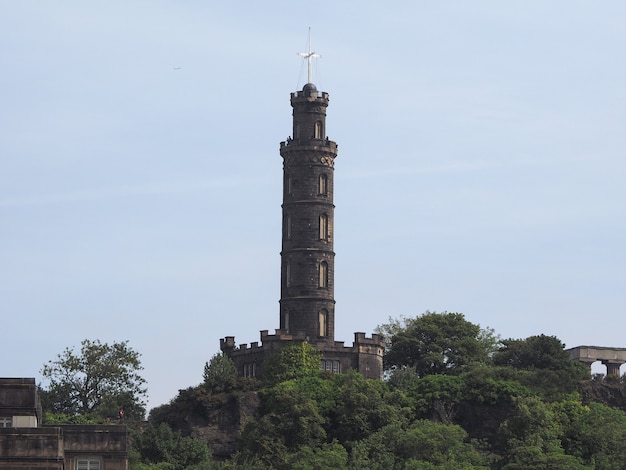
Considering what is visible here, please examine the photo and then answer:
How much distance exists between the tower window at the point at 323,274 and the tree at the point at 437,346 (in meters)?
12.0

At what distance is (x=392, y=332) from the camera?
186 m

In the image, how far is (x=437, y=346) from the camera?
170 metres

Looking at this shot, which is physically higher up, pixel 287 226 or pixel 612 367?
pixel 287 226

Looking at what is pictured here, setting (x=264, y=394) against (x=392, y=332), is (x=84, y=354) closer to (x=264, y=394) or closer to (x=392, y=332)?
(x=264, y=394)

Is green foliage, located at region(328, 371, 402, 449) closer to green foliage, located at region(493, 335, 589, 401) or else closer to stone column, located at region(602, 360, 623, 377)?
green foliage, located at region(493, 335, 589, 401)

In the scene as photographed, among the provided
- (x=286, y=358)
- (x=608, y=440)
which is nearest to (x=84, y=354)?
(x=286, y=358)

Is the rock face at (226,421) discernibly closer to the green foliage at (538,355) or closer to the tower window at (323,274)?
the tower window at (323,274)

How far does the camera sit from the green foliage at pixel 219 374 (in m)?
155

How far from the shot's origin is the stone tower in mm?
161875

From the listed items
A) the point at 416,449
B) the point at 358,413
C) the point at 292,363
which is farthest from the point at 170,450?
the point at 416,449

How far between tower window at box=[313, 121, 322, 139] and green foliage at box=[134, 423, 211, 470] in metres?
29.7

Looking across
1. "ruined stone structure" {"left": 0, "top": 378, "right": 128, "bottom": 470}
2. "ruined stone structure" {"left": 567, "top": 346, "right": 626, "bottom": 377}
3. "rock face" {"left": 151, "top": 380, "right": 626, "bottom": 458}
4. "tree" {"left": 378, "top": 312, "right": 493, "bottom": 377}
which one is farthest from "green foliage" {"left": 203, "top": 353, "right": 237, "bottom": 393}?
"ruined stone structure" {"left": 0, "top": 378, "right": 128, "bottom": 470}

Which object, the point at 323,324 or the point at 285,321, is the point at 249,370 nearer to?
the point at 285,321

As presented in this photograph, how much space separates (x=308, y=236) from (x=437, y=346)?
15806mm
